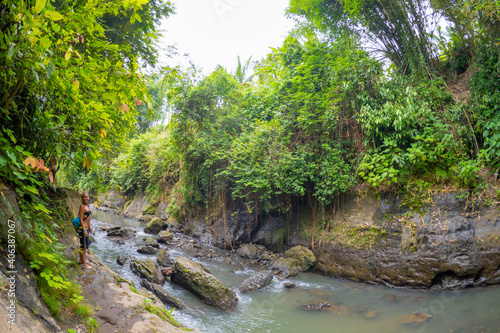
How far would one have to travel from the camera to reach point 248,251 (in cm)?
1086

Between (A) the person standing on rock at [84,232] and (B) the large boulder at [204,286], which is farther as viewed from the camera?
(B) the large boulder at [204,286]

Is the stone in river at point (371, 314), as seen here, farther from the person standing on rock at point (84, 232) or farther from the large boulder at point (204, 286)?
the person standing on rock at point (84, 232)

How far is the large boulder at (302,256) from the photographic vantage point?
9.09m

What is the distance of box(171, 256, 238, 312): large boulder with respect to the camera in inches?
253

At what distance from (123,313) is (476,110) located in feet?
32.5

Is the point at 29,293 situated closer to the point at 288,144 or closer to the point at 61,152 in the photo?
the point at 61,152

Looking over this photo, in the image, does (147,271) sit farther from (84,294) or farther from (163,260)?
(84,294)

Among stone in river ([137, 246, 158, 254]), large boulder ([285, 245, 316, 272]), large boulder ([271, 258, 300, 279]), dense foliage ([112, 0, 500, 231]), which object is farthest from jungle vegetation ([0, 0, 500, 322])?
stone in river ([137, 246, 158, 254])

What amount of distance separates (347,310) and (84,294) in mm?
5513

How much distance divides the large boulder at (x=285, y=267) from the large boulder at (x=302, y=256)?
0.20 m

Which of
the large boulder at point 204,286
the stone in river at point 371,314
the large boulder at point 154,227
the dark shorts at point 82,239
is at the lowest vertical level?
the stone in river at point 371,314

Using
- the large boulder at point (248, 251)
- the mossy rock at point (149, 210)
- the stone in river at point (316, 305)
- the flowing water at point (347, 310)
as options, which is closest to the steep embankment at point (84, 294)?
the flowing water at point (347, 310)

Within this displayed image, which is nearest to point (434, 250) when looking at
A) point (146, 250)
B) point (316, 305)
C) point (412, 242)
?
point (412, 242)

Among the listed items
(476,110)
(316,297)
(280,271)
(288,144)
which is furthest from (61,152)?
(476,110)
